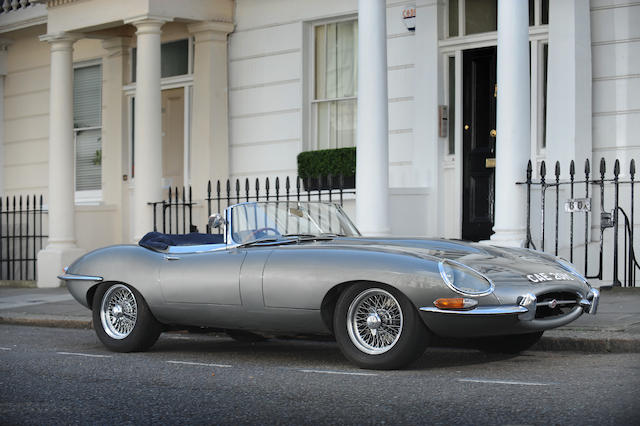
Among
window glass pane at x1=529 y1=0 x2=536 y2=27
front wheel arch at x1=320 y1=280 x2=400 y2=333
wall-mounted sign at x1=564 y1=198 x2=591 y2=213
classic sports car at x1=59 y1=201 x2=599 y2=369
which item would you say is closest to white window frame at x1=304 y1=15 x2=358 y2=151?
window glass pane at x1=529 y1=0 x2=536 y2=27

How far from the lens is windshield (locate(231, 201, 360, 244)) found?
8.46 meters

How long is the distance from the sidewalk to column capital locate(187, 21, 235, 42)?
449 cm

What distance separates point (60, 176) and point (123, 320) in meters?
8.47

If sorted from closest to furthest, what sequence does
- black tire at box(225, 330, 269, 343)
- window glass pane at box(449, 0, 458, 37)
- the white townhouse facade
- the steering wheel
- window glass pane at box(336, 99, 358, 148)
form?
the steering wheel
black tire at box(225, 330, 269, 343)
the white townhouse facade
window glass pane at box(449, 0, 458, 37)
window glass pane at box(336, 99, 358, 148)

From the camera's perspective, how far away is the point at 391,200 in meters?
14.4

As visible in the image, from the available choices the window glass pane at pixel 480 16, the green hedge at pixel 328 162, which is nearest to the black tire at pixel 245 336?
the green hedge at pixel 328 162

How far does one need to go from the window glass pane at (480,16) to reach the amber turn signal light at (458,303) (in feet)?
26.0

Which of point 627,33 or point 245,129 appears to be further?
point 245,129

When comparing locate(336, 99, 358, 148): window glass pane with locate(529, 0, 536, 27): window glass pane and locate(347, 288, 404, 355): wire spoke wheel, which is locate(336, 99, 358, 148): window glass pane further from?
locate(347, 288, 404, 355): wire spoke wheel

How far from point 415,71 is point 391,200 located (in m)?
1.89

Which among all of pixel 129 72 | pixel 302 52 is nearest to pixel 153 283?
pixel 302 52

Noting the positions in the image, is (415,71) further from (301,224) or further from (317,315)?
(317,315)

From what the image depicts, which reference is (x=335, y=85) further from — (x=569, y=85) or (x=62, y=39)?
(x=62, y=39)

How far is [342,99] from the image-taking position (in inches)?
628
